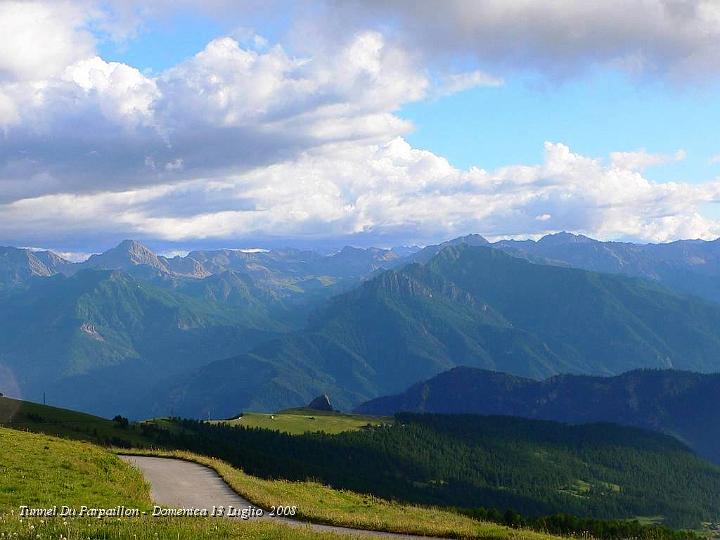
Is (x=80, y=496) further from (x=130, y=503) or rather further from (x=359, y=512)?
(x=359, y=512)

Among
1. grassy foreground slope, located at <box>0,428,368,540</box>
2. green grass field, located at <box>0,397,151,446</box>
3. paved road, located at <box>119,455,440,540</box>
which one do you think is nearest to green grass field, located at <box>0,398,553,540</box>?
grassy foreground slope, located at <box>0,428,368,540</box>

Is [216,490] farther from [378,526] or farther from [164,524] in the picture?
[164,524]

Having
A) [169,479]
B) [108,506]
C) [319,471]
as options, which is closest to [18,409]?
[169,479]

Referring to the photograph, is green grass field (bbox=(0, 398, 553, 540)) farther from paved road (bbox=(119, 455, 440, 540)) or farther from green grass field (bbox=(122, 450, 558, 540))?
paved road (bbox=(119, 455, 440, 540))

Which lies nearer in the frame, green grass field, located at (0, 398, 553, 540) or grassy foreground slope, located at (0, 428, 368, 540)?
grassy foreground slope, located at (0, 428, 368, 540)

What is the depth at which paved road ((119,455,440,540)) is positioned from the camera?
35.3m

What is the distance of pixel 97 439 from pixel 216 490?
45243 mm

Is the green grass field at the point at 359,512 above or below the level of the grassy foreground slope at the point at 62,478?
below

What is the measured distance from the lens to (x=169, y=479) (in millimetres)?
47438

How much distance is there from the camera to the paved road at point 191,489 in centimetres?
3528

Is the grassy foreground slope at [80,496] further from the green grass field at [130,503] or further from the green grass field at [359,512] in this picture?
the green grass field at [359,512]

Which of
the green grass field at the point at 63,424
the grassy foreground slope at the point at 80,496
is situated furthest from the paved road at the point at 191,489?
the green grass field at the point at 63,424

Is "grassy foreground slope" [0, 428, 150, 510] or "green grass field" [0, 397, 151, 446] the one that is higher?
"grassy foreground slope" [0, 428, 150, 510]

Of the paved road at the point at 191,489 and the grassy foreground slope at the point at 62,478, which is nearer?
the grassy foreground slope at the point at 62,478
